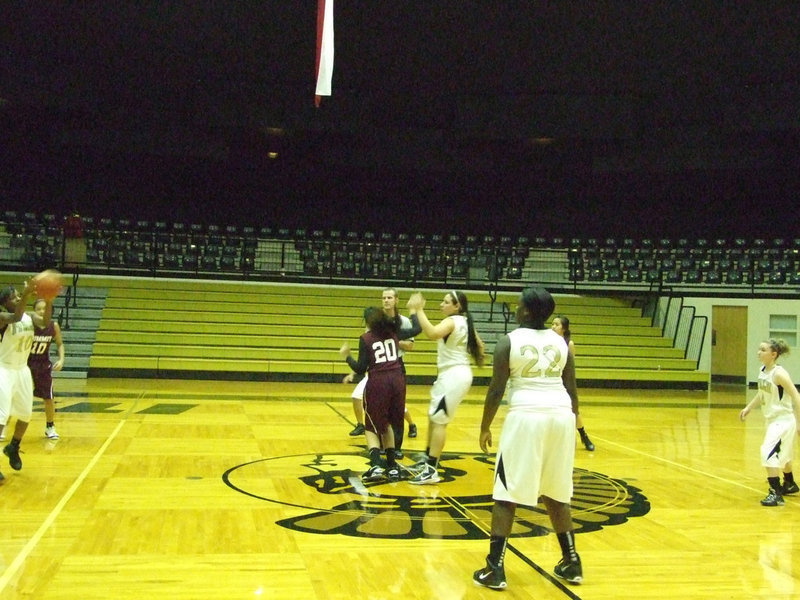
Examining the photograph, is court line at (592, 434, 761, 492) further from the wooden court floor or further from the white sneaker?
the white sneaker

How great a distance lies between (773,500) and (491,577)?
143 inches

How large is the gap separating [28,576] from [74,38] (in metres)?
20.0

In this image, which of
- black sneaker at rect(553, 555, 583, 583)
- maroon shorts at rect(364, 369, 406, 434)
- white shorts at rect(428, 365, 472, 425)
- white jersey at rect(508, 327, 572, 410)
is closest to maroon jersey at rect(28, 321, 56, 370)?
A: maroon shorts at rect(364, 369, 406, 434)

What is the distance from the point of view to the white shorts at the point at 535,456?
4.40m

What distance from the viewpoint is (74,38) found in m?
21.2

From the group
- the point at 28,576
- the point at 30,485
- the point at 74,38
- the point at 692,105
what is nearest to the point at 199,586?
the point at 28,576

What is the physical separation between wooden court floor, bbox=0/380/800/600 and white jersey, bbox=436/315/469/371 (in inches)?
44.4

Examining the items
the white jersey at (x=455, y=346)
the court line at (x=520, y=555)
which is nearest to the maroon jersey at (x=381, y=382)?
the white jersey at (x=455, y=346)

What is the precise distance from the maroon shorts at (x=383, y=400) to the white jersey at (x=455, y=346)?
460 mm

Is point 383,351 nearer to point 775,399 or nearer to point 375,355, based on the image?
point 375,355

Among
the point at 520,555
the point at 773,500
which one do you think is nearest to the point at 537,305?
the point at 520,555

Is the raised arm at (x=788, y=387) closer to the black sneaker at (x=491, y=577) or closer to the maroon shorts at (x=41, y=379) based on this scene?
the black sneaker at (x=491, y=577)

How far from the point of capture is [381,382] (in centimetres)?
729

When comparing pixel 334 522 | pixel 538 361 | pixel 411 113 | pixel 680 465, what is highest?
pixel 411 113
